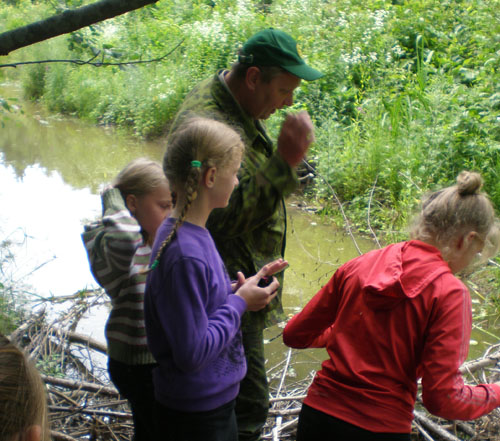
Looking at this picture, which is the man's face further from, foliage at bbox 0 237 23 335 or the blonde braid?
foliage at bbox 0 237 23 335

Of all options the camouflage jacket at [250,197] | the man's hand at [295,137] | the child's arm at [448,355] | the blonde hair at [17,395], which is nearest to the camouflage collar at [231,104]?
the camouflage jacket at [250,197]

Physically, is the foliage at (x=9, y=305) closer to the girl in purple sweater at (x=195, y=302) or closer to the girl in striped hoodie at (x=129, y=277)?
the girl in striped hoodie at (x=129, y=277)

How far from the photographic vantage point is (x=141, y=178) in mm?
2277

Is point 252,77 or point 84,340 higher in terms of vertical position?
point 252,77

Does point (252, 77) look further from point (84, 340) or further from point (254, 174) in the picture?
point (84, 340)

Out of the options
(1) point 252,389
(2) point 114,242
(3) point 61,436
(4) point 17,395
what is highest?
(4) point 17,395

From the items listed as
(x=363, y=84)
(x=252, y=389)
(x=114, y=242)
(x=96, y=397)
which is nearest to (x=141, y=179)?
(x=114, y=242)

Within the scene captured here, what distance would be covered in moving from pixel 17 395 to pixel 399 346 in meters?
1.13

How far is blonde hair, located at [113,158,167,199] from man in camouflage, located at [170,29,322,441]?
196mm

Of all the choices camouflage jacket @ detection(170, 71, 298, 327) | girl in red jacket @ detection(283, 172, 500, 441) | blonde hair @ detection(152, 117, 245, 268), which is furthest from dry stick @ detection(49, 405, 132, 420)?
blonde hair @ detection(152, 117, 245, 268)

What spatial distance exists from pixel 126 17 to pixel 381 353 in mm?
16987

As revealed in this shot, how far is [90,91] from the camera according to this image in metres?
14.8

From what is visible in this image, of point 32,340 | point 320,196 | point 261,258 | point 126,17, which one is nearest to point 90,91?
point 126,17

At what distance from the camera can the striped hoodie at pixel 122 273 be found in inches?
84.7
